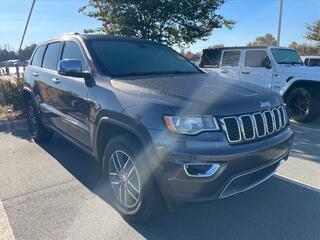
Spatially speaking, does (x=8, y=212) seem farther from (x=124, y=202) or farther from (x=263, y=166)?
(x=263, y=166)

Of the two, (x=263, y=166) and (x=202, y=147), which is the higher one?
(x=202, y=147)

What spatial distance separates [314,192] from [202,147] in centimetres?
195

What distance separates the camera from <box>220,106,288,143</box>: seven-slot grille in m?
2.80

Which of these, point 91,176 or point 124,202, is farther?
point 91,176

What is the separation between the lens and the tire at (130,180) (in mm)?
2947

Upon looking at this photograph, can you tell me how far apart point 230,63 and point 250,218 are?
262 inches

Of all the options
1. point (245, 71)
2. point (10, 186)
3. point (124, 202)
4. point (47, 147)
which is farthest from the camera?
point (245, 71)

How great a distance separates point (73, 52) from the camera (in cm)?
429

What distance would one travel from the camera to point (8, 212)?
3539 millimetres

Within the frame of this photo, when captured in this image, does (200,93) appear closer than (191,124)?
No

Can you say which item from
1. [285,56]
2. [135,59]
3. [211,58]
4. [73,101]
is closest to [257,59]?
[285,56]

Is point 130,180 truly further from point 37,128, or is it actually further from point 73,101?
point 37,128

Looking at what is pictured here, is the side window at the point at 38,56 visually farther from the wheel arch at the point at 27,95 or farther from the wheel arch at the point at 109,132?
the wheel arch at the point at 109,132

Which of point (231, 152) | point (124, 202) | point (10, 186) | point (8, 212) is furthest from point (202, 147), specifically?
point (10, 186)
